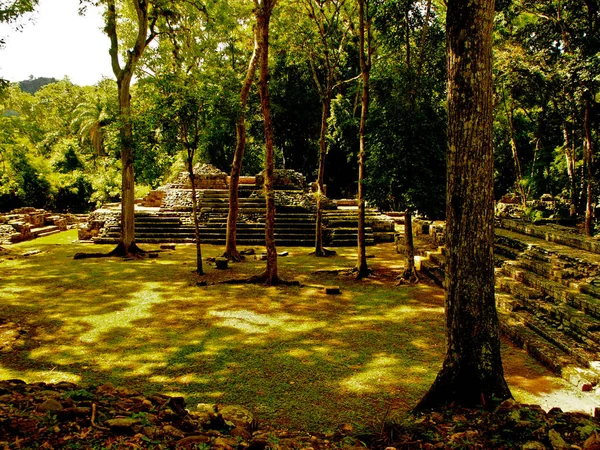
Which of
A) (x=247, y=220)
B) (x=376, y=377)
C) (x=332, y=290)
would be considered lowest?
(x=376, y=377)

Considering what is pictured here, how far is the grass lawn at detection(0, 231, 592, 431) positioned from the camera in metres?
5.09

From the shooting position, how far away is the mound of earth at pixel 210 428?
312 cm

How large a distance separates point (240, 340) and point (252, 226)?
11973 mm

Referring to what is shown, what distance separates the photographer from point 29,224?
19.8 metres

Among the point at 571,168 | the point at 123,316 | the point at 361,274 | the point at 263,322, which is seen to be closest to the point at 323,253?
the point at 361,274

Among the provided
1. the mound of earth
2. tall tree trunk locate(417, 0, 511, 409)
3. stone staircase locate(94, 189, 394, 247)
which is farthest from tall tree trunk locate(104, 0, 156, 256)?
tall tree trunk locate(417, 0, 511, 409)

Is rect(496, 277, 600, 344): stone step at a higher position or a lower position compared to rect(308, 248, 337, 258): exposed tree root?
higher

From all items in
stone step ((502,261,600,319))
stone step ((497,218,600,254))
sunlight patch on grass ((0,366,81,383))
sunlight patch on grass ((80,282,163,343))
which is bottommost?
sunlight patch on grass ((0,366,81,383))

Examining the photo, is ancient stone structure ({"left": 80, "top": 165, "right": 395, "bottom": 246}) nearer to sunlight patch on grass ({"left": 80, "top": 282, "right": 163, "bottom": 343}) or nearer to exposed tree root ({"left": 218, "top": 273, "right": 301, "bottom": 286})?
exposed tree root ({"left": 218, "top": 273, "right": 301, "bottom": 286})

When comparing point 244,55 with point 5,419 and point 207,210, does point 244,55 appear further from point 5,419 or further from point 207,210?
point 5,419

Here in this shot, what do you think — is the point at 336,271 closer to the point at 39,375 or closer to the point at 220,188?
the point at 39,375

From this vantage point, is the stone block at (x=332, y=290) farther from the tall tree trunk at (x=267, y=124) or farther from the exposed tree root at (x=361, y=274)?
the exposed tree root at (x=361, y=274)

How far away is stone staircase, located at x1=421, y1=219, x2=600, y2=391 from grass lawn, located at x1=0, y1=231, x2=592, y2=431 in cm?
45

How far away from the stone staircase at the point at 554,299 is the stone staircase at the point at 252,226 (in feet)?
24.0
